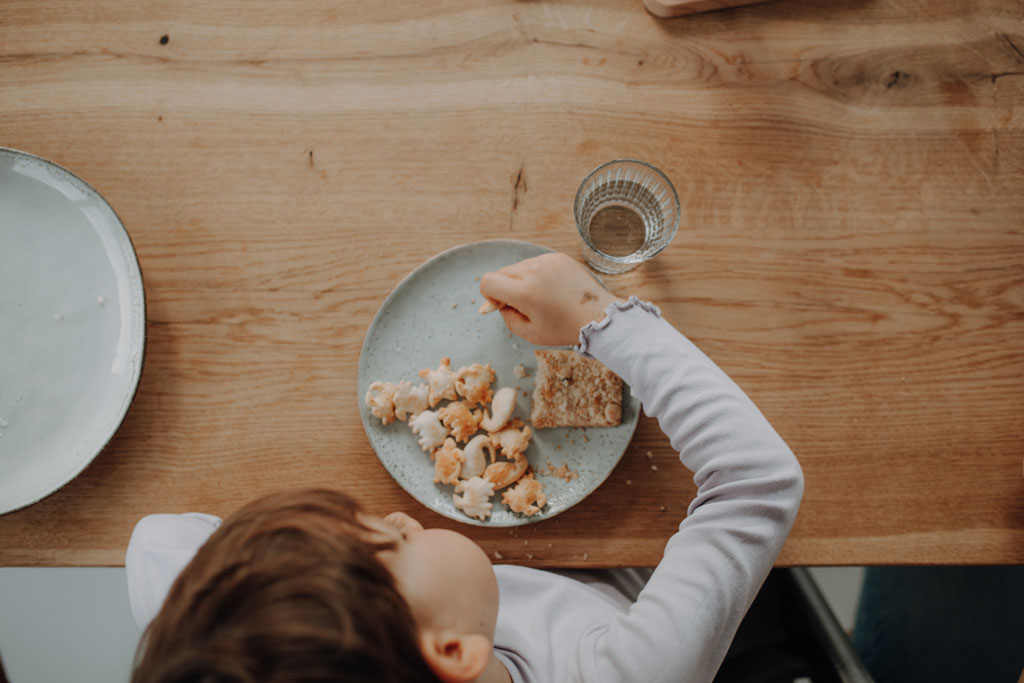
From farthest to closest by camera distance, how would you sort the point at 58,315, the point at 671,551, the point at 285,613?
the point at 58,315
the point at 671,551
the point at 285,613

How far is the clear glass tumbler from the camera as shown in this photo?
0.77 m

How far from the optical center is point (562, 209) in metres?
0.81

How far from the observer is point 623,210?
0.82 meters

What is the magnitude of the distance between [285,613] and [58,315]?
1.93 feet

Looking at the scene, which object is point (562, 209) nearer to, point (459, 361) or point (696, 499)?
point (459, 361)

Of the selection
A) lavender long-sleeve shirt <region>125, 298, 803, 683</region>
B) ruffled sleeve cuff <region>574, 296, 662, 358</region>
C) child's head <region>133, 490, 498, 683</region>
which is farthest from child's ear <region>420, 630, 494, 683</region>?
ruffled sleeve cuff <region>574, 296, 662, 358</region>

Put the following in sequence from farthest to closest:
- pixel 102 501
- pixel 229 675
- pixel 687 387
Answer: pixel 102 501 → pixel 687 387 → pixel 229 675

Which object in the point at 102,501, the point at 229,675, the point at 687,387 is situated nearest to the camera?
the point at 229,675

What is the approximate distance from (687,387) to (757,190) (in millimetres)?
340

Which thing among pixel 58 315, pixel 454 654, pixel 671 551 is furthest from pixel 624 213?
pixel 58 315

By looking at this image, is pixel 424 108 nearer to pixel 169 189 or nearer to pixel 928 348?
pixel 169 189

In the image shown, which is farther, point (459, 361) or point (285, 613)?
point (459, 361)

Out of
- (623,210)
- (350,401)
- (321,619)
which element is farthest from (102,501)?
(623,210)

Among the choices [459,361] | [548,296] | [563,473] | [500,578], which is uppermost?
[548,296]
